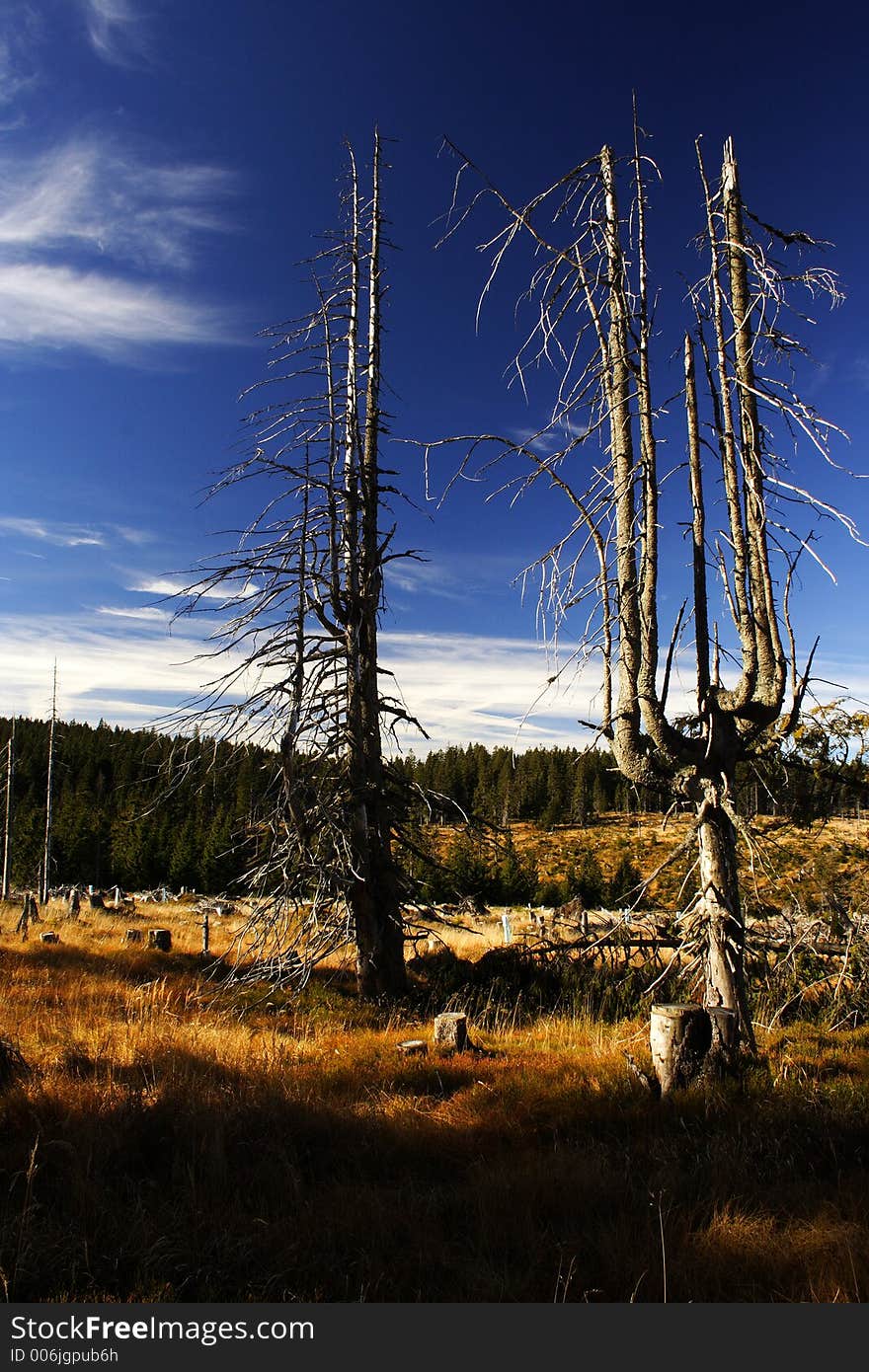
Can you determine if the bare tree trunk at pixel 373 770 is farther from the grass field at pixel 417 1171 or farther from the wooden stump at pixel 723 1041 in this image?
the wooden stump at pixel 723 1041

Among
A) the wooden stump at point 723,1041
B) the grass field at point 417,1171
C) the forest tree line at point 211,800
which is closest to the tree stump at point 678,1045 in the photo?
the wooden stump at point 723,1041

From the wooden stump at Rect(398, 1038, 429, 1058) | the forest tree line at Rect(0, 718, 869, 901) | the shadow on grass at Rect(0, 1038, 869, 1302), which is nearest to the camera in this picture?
the shadow on grass at Rect(0, 1038, 869, 1302)

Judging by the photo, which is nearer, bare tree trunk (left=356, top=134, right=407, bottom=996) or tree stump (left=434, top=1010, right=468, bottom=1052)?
tree stump (left=434, top=1010, right=468, bottom=1052)

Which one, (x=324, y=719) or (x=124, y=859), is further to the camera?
(x=124, y=859)

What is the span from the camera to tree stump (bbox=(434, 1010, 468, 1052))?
6730 mm

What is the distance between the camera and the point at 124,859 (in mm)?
62062

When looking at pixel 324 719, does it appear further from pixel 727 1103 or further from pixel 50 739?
pixel 50 739

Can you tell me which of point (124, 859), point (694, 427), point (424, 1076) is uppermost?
point (694, 427)

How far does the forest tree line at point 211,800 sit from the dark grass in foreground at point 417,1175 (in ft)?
7.97

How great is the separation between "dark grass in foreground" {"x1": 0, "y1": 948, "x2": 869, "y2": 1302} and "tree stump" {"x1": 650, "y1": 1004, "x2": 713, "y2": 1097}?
0.20 metres

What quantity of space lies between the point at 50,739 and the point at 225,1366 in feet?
87.5

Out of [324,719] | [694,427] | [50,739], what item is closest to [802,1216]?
[694,427]

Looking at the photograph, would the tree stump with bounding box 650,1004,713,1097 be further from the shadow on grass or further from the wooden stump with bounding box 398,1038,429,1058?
the wooden stump with bounding box 398,1038,429,1058

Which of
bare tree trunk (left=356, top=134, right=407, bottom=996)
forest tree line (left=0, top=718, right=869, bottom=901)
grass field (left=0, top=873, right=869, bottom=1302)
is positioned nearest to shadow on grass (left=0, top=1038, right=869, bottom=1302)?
grass field (left=0, top=873, right=869, bottom=1302)
